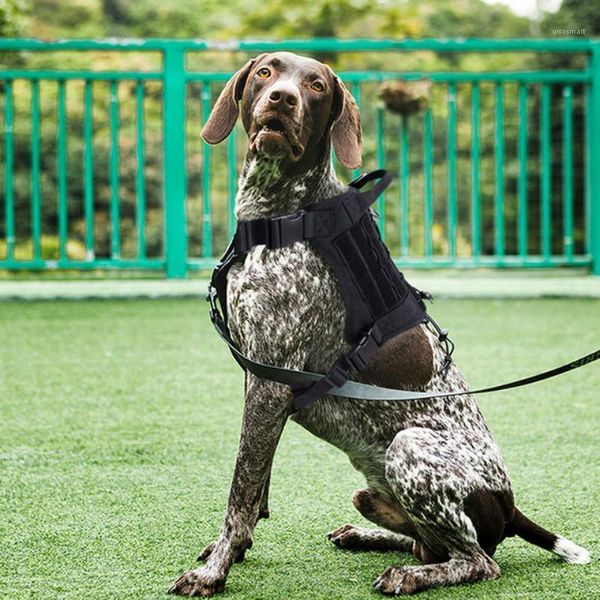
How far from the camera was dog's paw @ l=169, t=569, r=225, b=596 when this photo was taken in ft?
8.04

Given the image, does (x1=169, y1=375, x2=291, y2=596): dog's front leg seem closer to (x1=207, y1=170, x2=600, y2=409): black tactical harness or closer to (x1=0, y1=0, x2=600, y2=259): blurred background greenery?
(x1=207, y1=170, x2=600, y2=409): black tactical harness

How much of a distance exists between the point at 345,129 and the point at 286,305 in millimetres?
482

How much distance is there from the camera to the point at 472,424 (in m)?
2.69

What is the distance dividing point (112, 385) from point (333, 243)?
8.00ft

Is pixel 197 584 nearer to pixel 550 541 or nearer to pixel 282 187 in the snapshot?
pixel 550 541

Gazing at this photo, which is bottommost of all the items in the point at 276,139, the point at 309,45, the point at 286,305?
the point at 286,305

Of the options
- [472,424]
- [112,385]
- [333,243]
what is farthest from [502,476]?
[112,385]

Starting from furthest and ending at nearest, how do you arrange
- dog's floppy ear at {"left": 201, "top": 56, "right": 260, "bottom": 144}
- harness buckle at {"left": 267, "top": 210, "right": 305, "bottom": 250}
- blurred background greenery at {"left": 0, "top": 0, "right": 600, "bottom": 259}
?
1. blurred background greenery at {"left": 0, "top": 0, "right": 600, "bottom": 259}
2. dog's floppy ear at {"left": 201, "top": 56, "right": 260, "bottom": 144}
3. harness buckle at {"left": 267, "top": 210, "right": 305, "bottom": 250}

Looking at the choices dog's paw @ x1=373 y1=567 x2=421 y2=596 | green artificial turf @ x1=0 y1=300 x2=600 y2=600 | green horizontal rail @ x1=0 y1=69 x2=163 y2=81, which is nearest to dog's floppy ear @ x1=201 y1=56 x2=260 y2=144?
green artificial turf @ x1=0 y1=300 x2=600 y2=600

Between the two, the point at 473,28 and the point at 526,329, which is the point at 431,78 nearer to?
the point at 526,329

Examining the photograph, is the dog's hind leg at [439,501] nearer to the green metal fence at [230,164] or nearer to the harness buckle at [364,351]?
the harness buckle at [364,351]

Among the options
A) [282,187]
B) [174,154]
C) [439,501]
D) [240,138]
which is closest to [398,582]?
[439,501]

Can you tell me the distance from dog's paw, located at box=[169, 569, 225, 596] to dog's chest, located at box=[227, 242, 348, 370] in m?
0.53

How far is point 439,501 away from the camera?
2.50 meters
